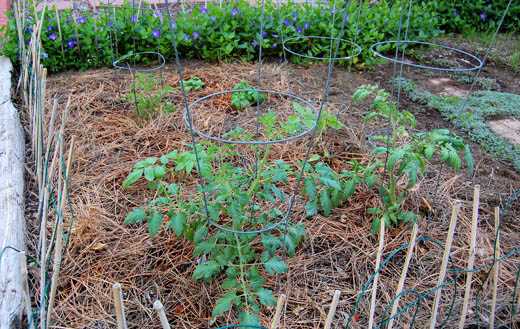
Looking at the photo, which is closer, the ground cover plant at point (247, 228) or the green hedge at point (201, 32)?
the ground cover plant at point (247, 228)

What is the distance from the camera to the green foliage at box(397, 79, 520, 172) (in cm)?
283

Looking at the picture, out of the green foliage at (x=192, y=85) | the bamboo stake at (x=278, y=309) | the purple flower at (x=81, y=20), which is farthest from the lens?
the purple flower at (x=81, y=20)

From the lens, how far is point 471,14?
Answer: 16.8ft

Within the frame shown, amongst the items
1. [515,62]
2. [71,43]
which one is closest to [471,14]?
[515,62]

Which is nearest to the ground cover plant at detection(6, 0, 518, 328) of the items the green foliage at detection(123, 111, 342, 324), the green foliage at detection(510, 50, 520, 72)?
the green foliage at detection(123, 111, 342, 324)

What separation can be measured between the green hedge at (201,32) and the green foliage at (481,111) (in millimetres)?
735

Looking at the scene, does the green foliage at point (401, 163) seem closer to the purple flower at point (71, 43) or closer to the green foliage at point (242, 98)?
the green foliage at point (242, 98)

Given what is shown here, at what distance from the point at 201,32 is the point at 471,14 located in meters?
3.12

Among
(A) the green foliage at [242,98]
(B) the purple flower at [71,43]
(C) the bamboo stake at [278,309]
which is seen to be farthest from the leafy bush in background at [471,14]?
(C) the bamboo stake at [278,309]

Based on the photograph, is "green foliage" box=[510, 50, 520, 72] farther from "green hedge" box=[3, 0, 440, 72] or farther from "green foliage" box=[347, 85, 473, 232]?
"green foliage" box=[347, 85, 473, 232]

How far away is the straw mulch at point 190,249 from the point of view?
178 centimetres

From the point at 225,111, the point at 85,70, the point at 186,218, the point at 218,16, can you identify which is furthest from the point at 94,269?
the point at 218,16

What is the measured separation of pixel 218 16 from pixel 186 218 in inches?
105

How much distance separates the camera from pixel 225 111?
10.6 feet
